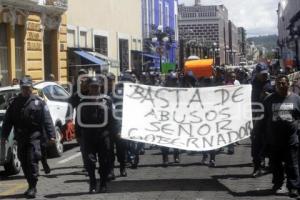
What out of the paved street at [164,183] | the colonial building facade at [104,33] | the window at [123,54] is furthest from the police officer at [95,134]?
the window at [123,54]

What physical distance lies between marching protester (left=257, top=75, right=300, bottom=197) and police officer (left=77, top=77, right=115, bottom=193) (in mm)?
2427

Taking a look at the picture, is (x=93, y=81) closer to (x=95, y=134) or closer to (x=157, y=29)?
(x=95, y=134)

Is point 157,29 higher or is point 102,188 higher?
point 157,29

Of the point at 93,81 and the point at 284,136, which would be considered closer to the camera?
the point at 284,136

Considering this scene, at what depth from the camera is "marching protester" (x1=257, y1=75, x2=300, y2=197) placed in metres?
9.77

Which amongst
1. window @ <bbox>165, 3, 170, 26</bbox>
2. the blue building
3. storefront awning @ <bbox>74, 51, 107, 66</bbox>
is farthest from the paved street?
window @ <bbox>165, 3, 170, 26</bbox>

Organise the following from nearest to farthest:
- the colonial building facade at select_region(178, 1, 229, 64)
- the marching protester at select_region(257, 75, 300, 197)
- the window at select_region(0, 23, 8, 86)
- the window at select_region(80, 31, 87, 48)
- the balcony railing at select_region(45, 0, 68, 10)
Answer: the marching protester at select_region(257, 75, 300, 197) → the window at select_region(0, 23, 8, 86) → the balcony railing at select_region(45, 0, 68, 10) → the window at select_region(80, 31, 87, 48) → the colonial building facade at select_region(178, 1, 229, 64)

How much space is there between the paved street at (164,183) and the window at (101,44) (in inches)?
925

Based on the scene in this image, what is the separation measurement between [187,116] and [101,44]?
27157mm

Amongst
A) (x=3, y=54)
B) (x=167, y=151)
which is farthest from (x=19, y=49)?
(x=167, y=151)

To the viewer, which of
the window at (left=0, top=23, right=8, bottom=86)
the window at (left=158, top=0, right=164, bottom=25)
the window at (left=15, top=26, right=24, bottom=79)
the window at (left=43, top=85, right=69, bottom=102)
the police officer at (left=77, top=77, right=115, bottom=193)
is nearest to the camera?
the police officer at (left=77, top=77, right=115, bottom=193)

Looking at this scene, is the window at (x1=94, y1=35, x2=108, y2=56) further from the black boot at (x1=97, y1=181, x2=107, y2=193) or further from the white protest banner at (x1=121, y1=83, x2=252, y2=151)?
the black boot at (x1=97, y1=181, x2=107, y2=193)

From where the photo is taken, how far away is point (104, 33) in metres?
38.0

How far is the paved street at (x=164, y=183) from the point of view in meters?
10.0
